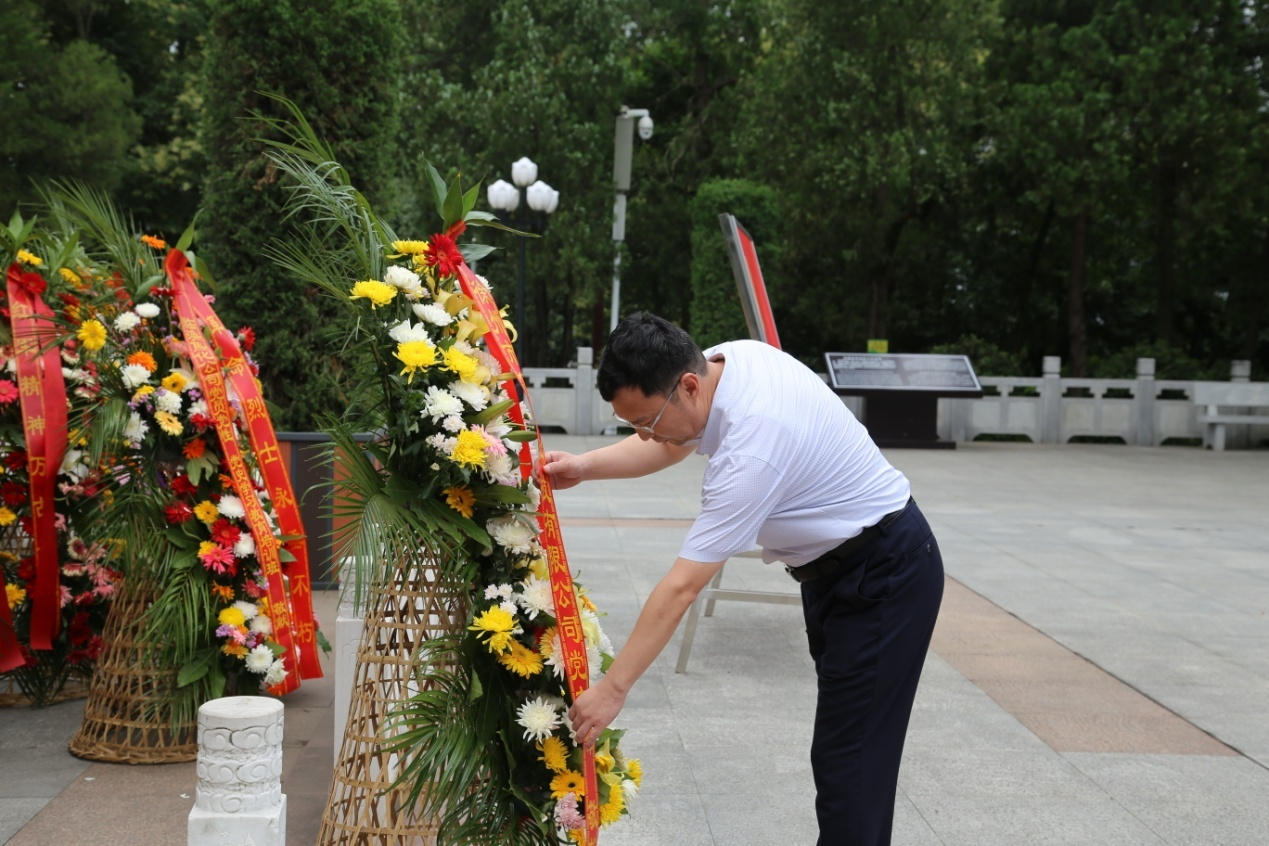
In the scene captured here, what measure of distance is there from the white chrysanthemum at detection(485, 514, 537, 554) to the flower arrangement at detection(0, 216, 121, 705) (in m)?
2.22

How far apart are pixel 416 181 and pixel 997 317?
43.4 feet

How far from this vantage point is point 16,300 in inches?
171

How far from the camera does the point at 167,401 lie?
4.07 m

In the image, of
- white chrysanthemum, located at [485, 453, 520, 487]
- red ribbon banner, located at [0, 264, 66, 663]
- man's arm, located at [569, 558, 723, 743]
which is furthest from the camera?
red ribbon banner, located at [0, 264, 66, 663]

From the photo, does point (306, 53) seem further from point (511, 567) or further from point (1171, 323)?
point (1171, 323)

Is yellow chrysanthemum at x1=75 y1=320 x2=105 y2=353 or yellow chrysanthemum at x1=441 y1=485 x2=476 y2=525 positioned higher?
yellow chrysanthemum at x1=75 y1=320 x2=105 y2=353

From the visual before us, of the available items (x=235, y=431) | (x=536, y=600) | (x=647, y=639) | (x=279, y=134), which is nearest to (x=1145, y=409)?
(x=279, y=134)

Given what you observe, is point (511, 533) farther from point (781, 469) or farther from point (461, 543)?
point (781, 469)

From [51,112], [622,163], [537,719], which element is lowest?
[537,719]

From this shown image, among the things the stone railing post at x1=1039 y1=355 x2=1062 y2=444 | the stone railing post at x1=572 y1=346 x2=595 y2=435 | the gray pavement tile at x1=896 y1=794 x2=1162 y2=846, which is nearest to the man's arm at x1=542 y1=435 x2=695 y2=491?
the gray pavement tile at x1=896 y1=794 x2=1162 y2=846

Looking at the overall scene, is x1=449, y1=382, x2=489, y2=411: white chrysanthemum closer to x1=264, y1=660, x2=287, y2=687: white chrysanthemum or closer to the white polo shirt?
the white polo shirt

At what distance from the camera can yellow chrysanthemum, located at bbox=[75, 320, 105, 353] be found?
13.5ft

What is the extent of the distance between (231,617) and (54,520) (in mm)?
882

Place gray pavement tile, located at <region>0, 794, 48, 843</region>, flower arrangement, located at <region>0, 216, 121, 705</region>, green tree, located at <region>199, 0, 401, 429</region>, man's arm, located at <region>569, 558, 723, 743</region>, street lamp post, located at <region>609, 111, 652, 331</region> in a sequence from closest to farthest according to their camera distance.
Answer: man's arm, located at <region>569, 558, 723, 743</region>
gray pavement tile, located at <region>0, 794, 48, 843</region>
flower arrangement, located at <region>0, 216, 121, 705</region>
green tree, located at <region>199, 0, 401, 429</region>
street lamp post, located at <region>609, 111, 652, 331</region>
